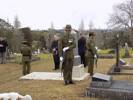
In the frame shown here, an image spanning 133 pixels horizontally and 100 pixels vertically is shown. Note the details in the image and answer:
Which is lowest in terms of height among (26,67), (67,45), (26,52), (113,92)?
(113,92)

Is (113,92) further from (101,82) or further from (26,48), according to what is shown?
(26,48)

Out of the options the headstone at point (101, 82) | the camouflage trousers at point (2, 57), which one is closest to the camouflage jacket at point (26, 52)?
the headstone at point (101, 82)

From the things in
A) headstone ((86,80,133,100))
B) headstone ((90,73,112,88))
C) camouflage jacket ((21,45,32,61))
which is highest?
camouflage jacket ((21,45,32,61))

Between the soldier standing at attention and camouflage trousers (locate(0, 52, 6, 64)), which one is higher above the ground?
the soldier standing at attention

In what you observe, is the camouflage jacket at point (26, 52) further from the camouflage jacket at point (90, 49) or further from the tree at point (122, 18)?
the tree at point (122, 18)

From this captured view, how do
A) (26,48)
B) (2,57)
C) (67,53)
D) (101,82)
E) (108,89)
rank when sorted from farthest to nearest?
(2,57)
(26,48)
(67,53)
(101,82)
(108,89)

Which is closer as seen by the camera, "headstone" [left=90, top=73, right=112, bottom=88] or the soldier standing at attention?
"headstone" [left=90, top=73, right=112, bottom=88]

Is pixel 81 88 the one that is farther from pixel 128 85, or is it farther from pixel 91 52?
pixel 91 52

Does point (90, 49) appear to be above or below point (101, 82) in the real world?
above

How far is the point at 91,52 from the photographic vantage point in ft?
52.3

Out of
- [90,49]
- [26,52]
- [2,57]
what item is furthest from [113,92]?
[2,57]

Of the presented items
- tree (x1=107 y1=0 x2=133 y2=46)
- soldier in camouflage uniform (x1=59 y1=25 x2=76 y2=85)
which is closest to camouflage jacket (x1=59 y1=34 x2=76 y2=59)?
soldier in camouflage uniform (x1=59 y1=25 x2=76 y2=85)

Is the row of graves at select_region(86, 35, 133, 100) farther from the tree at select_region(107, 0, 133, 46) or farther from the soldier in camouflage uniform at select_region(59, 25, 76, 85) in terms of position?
the tree at select_region(107, 0, 133, 46)

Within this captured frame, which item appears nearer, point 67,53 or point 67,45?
point 67,53
